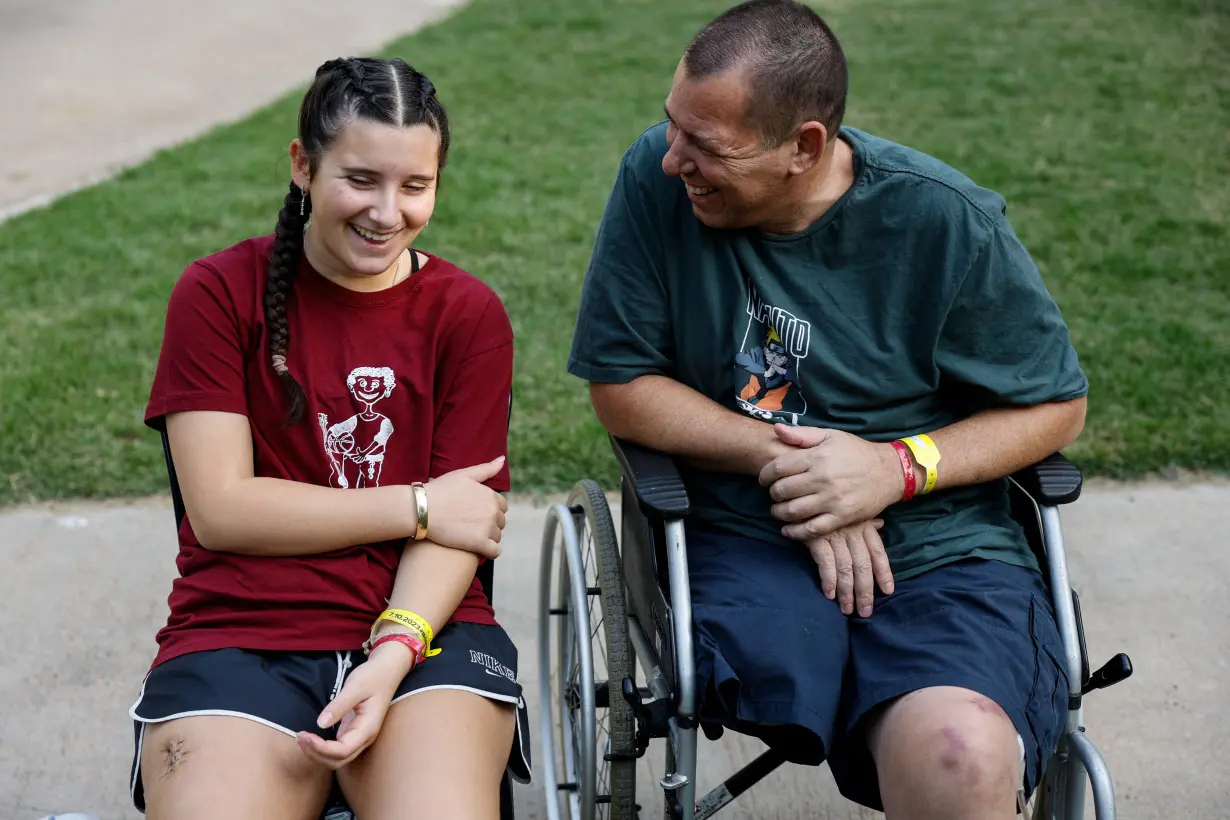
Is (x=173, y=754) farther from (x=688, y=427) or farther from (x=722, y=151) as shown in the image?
(x=722, y=151)

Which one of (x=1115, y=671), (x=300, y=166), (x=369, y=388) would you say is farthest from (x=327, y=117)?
(x=1115, y=671)

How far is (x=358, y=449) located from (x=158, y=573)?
1723mm

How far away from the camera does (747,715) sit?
207 cm

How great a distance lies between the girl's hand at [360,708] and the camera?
189cm

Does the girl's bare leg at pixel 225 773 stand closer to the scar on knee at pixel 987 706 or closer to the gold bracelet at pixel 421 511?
the gold bracelet at pixel 421 511

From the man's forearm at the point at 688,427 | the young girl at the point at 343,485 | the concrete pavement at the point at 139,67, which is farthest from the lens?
the concrete pavement at the point at 139,67

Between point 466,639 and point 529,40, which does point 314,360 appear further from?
point 529,40

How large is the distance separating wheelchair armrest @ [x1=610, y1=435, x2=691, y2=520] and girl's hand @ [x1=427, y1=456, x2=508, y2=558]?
234 mm

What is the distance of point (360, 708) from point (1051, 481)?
3.86 ft

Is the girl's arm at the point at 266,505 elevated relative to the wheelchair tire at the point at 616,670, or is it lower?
elevated

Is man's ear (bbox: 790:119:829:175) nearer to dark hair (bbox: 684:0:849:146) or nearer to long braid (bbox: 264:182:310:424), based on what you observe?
dark hair (bbox: 684:0:849:146)

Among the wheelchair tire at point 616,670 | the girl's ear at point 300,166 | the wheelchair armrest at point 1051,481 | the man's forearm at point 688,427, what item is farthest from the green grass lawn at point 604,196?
the wheelchair armrest at point 1051,481

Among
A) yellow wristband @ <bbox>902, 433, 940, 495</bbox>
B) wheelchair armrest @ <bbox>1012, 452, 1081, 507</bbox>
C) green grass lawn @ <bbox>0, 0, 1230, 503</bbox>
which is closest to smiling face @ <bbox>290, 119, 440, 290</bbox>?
yellow wristband @ <bbox>902, 433, 940, 495</bbox>

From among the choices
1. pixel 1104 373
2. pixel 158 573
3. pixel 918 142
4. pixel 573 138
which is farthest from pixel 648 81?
pixel 158 573
